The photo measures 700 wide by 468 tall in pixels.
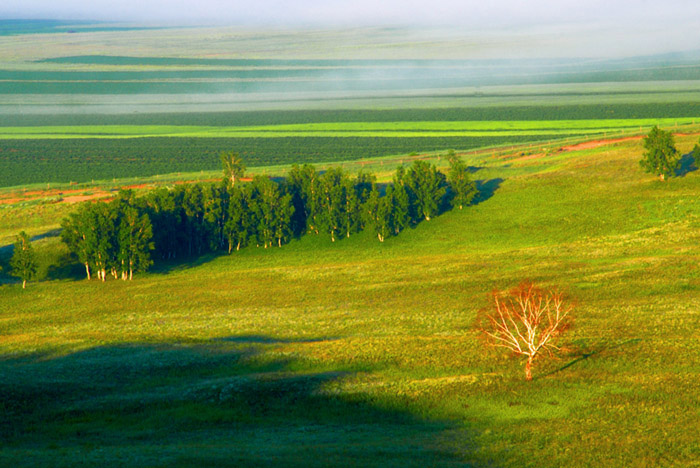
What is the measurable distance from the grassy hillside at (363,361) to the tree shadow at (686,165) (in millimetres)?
21313

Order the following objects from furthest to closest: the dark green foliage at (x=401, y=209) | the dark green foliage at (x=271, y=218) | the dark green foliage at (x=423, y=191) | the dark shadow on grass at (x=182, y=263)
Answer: the dark green foliage at (x=423, y=191) < the dark green foliage at (x=401, y=209) < the dark green foliage at (x=271, y=218) < the dark shadow on grass at (x=182, y=263)

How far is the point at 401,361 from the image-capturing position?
159ft

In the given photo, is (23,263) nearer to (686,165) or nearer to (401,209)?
(401,209)

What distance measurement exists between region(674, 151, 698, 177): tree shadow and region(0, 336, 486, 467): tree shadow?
85360 millimetres

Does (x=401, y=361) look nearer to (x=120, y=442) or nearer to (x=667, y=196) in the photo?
(x=120, y=442)

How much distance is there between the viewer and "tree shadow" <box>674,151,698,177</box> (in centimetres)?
11556

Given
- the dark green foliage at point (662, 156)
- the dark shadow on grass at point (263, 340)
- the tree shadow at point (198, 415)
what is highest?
the dark green foliage at point (662, 156)

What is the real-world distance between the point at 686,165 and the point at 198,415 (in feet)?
331

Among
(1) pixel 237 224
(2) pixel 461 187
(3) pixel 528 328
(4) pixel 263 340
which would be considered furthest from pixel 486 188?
(3) pixel 528 328

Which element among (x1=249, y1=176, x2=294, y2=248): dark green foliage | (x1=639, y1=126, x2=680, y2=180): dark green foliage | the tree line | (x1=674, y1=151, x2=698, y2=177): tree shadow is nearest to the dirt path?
(x1=674, y1=151, x2=698, y2=177): tree shadow

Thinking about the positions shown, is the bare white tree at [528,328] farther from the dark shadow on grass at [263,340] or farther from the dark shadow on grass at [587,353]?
the dark shadow on grass at [263,340]

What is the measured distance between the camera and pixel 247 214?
101625 mm

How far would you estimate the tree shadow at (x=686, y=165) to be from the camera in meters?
116

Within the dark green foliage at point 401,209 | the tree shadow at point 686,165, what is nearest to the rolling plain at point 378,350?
the dark green foliage at point 401,209
